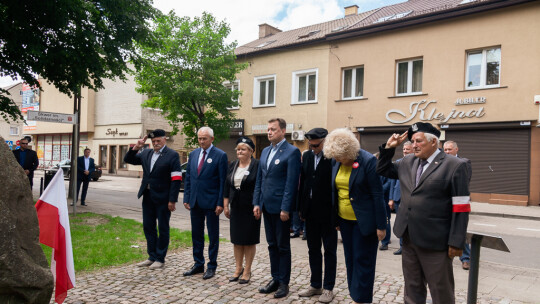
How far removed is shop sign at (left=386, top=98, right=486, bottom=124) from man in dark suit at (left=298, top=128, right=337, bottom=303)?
1423cm

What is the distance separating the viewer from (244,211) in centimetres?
545

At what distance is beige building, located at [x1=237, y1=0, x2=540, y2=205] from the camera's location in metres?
16.0

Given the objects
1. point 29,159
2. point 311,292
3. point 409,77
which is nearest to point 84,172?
point 29,159

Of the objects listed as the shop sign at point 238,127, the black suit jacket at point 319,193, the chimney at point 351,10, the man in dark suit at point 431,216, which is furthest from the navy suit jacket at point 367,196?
the chimney at point 351,10

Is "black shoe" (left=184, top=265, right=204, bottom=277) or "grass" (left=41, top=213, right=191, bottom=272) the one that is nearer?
"black shoe" (left=184, top=265, right=204, bottom=277)

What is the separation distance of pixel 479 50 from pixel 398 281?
14.7 m

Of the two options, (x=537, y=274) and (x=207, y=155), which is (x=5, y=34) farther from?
(x=537, y=274)

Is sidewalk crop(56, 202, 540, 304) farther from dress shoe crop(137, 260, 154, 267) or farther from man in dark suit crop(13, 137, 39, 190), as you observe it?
man in dark suit crop(13, 137, 39, 190)

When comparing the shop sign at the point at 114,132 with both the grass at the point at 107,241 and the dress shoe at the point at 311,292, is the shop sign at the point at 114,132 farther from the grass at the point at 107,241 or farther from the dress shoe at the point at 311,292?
the dress shoe at the point at 311,292

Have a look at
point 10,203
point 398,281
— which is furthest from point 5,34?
point 398,281

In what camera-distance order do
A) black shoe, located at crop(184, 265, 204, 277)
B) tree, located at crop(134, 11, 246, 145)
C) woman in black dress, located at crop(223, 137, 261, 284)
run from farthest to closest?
tree, located at crop(134, 11, 246, 145) → black shoe, located at crop(184, 265, 204, 277) → woman in black dress, located at crop(223, 137, 261, 284)

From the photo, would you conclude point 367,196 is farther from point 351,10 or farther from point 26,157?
point 351,10

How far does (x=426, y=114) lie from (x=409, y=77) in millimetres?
1935

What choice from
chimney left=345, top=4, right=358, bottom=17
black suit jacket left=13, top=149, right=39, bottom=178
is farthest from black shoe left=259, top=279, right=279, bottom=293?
chimney left=345, top=4, right=358, bottom=17
